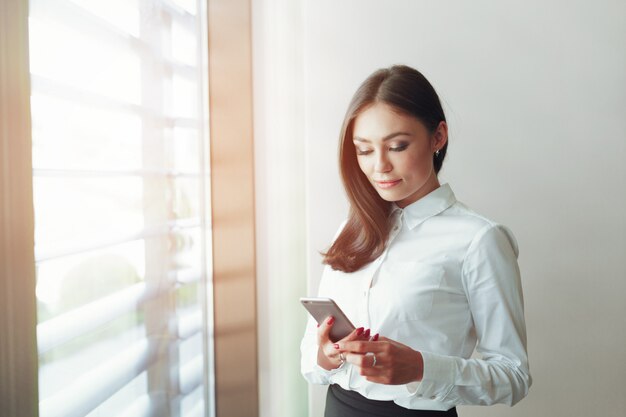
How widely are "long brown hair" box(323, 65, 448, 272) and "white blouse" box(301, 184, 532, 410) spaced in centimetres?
5

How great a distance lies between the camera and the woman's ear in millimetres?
1417

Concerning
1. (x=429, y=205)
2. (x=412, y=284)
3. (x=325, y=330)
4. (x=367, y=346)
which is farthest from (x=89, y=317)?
(x=429, y=205)

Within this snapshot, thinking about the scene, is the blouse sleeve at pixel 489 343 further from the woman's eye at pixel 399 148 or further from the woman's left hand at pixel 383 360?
the woman's eye at pixel 399 148

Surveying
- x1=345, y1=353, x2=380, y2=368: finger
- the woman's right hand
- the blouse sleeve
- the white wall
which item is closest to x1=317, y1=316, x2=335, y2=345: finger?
the woman's right hand

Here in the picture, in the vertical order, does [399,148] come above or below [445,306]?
above

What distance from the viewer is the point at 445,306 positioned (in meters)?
1.33

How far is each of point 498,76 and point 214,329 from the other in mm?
1509

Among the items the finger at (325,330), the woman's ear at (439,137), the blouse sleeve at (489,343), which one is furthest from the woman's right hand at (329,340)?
the woman's ear at (439,137)

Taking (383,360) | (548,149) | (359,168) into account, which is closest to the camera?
(383,360)

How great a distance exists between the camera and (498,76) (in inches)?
79.7

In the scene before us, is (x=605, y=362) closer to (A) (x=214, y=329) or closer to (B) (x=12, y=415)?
(A) (x=214, y=329)

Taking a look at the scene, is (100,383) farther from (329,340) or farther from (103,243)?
(329,340)

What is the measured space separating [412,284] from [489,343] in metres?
0.22

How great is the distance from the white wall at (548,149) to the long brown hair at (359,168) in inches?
25.8
